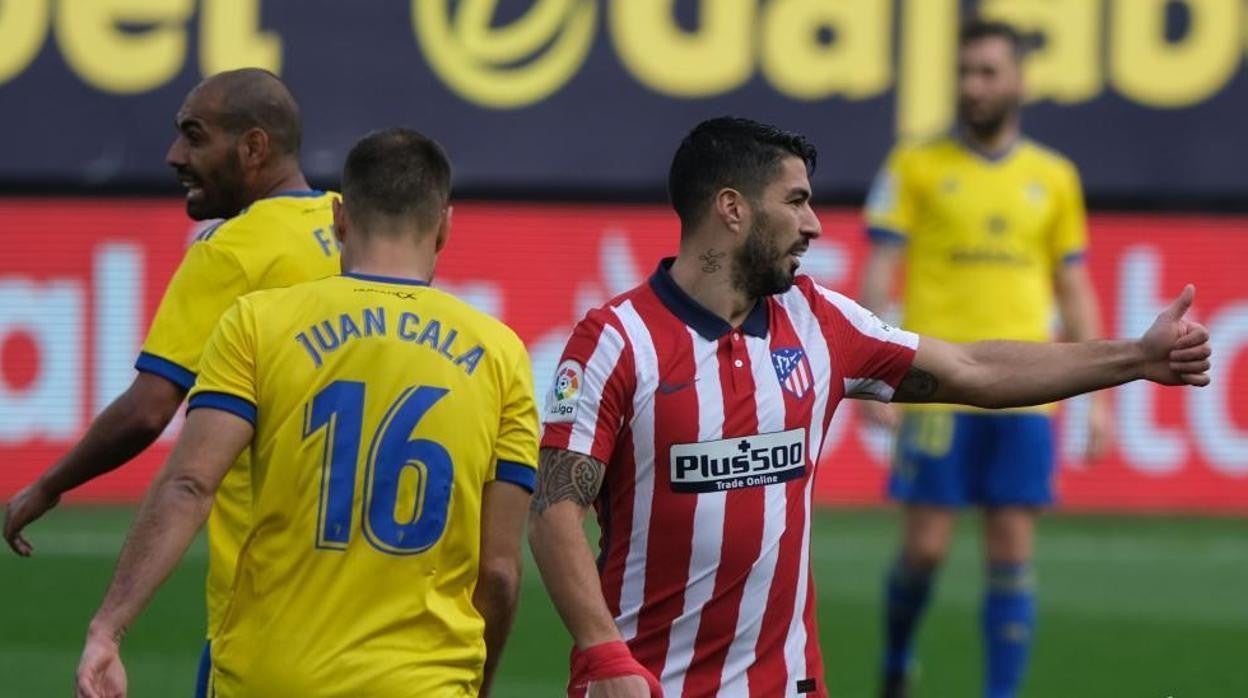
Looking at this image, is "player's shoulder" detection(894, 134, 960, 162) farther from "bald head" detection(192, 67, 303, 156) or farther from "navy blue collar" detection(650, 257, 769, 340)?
"navy blue collar" detection(650, 257, 769, 340)

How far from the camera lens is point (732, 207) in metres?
4.71

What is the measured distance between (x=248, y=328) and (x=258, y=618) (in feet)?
1.76

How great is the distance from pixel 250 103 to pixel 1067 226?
387 cm

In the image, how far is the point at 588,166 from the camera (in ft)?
41.7

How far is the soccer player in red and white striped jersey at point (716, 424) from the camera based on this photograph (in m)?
4.61

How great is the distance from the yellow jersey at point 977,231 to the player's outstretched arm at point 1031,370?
3203mm

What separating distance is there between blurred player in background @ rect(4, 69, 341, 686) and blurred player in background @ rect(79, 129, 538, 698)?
1.77ft

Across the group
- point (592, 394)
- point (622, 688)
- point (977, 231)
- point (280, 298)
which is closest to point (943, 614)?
point (977, 231)

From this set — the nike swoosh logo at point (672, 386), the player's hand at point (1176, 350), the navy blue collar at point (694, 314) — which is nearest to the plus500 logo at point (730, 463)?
the nike swoosh logo at point (672, 386)

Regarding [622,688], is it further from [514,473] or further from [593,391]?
[593,391]

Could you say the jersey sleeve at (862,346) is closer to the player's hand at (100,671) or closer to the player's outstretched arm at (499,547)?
the player's outstretched arm at (499,547)

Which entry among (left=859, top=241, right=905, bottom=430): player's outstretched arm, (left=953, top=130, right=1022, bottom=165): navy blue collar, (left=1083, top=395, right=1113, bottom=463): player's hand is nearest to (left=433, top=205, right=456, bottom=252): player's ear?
(left=859, top=241, right=905, bottom=430): player's outstretched arm

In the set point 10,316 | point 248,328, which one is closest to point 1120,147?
point 10,316

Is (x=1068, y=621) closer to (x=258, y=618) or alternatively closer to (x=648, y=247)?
(x=648, y=247)
